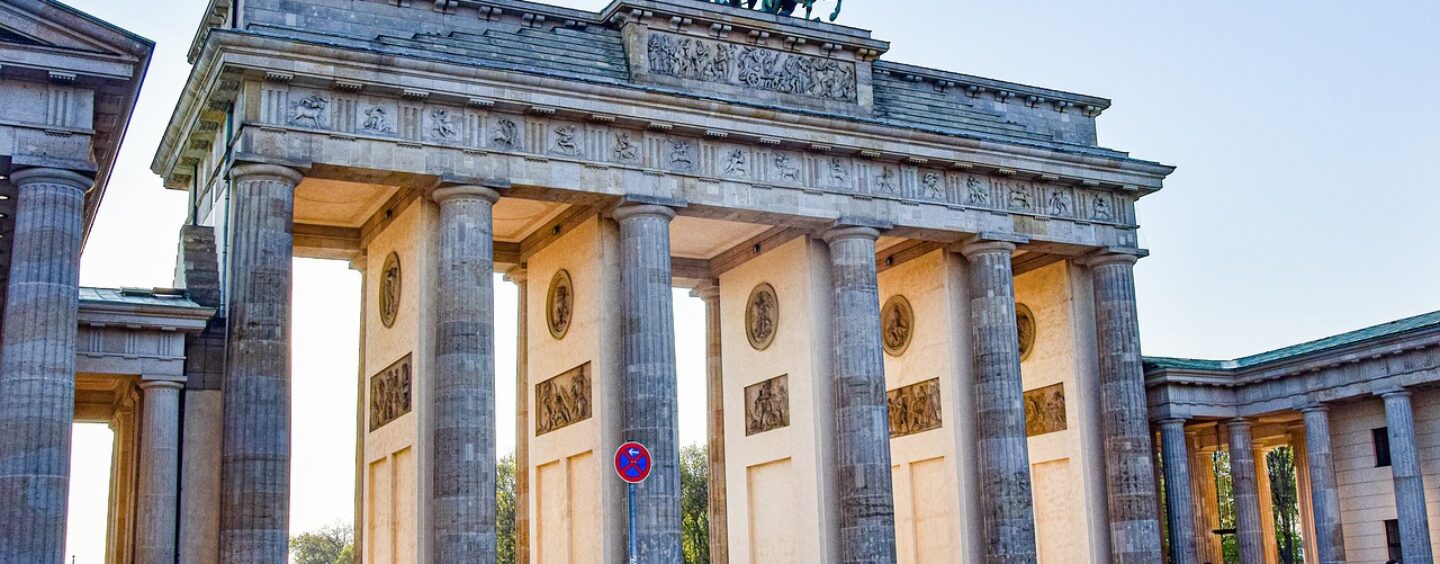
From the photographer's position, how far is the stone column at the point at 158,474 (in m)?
25.3

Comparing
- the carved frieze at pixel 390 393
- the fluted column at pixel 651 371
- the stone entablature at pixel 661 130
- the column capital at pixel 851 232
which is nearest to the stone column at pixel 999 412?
the stone entablature at pixel 661 130

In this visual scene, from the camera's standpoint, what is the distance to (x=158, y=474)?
83.5 ft

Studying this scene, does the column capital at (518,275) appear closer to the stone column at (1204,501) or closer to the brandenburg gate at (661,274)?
the brandenburg gate at (661,274)

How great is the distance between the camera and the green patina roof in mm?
33812

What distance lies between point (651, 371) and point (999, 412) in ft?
28.6

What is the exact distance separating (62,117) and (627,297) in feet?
43.9

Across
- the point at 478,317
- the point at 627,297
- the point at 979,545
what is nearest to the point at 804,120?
the point at 627,297

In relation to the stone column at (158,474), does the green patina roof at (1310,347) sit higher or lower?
higher

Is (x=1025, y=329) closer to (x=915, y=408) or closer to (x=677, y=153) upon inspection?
(x=915, y=408)

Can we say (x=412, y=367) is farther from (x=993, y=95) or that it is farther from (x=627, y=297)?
(x=993, y=95)

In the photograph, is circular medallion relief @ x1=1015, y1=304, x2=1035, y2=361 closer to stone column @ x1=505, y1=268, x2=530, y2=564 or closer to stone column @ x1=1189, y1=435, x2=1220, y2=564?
stone column @ x1=1189, y1=435, x2=1220, y2=564

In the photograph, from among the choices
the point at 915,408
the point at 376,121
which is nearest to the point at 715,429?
the point at 915,408

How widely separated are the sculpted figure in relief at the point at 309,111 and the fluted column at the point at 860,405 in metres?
11.4

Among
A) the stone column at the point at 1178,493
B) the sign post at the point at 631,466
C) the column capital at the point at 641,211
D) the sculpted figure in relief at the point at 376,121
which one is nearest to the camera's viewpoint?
the sign post at the point at 631,466
